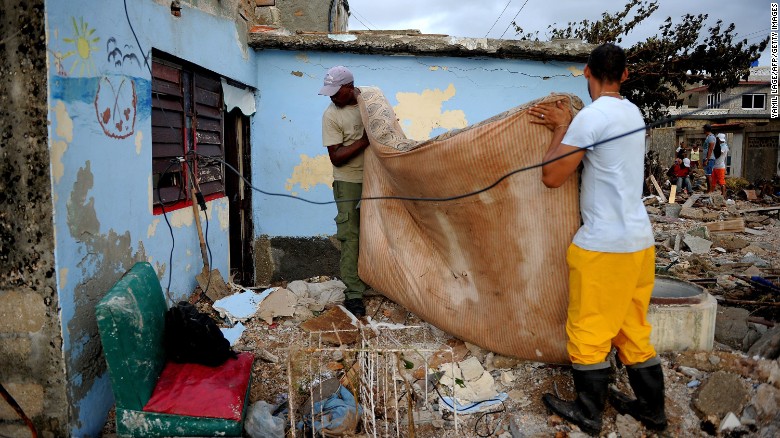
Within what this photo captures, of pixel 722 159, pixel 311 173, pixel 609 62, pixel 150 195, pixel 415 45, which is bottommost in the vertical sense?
pixel 150 195

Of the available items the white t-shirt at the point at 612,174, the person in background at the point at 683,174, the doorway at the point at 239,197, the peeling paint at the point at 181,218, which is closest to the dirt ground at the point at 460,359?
the peeling paint at the point at 181,218

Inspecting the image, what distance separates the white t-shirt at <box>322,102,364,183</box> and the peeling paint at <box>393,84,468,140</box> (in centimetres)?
243

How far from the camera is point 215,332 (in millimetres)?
2916

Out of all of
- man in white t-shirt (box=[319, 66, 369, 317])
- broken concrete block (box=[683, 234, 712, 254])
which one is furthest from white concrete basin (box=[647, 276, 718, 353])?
broken concrete block (box=[683, 234, 712, 254])

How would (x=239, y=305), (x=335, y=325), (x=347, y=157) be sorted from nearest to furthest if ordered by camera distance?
(x=335, y=325) → (x=347, y=157) → (x=239, y=305)

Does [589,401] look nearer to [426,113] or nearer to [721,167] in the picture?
[426,113]

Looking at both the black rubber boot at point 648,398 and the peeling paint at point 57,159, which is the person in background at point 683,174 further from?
the peeling paint at point 57,159

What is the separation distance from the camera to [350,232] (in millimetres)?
4414

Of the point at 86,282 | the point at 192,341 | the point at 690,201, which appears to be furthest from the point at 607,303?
the point at 690,201

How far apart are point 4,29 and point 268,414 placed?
213 centimetres

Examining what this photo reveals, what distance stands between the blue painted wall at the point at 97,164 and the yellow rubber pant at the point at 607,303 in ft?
7.95

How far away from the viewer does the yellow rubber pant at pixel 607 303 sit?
2.57 meters

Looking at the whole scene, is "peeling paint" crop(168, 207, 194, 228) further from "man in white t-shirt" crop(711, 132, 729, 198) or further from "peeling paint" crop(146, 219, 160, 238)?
"man in white t-shirt" crop(711, 132, 729, 198)

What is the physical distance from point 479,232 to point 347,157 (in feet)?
4.79
